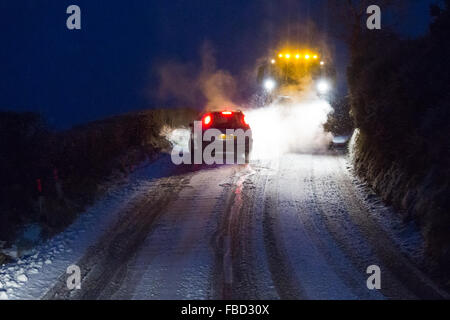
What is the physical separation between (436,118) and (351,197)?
291cm

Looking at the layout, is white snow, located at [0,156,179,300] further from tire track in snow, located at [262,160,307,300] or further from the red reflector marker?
the red reflector marker

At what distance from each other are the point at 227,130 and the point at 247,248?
8892 millimetres

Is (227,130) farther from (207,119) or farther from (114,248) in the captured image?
(114,248)

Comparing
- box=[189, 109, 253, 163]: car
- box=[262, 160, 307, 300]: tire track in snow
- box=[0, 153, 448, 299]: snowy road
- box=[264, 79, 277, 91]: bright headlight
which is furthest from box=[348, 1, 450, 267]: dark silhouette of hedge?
box=[264, 79, 277, 91]: bright headlight

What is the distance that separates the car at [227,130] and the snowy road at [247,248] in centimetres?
355

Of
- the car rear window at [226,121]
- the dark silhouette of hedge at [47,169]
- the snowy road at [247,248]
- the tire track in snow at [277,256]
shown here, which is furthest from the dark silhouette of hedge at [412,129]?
the dark silhouette of hedge at [47,169]

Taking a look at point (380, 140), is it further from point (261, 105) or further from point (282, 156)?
point (261, 105)

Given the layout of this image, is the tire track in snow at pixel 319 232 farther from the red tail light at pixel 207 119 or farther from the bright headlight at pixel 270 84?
the bright headlight at pixel 270 84

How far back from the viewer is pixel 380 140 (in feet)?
44.1

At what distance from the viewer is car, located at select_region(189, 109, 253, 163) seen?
56.4 ft

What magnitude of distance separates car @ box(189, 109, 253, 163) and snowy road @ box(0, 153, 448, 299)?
3552mm

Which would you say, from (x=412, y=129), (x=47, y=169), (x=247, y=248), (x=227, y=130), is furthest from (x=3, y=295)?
(x=227, y=130)

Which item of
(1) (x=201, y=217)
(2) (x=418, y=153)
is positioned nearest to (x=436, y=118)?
(2) (x=418, y=153)

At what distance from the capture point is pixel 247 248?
866cm
